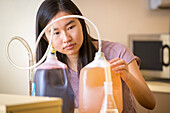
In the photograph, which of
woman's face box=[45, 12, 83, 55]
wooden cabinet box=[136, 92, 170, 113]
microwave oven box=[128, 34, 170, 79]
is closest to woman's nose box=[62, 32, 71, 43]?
woman's face box=[45, 12, 83, 55]

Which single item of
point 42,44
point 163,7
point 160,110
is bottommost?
point 160,110

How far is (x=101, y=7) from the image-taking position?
2.60 meters

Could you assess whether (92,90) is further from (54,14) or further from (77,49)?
(54,14)

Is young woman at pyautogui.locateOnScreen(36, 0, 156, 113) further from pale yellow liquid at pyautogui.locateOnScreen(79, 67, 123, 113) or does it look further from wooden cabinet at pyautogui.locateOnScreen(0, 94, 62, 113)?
wooden cabinet at pyautogui.locateOnScreen(0, 94, 62, 113)

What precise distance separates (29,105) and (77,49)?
648 millimetres

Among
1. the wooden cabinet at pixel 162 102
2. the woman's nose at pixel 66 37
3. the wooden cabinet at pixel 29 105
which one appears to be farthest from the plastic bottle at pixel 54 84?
the wooden cabinet at pixel 162 102

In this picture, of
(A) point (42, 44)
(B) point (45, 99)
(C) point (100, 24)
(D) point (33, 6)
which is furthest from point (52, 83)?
(C) point (100, 24)

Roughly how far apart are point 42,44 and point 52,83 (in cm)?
62

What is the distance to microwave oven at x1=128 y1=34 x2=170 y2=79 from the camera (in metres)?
2.43

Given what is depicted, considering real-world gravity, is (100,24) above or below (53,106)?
above

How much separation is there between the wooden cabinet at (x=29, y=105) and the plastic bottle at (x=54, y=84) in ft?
0.60

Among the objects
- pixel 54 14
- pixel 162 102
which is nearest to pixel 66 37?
pixel 54 14

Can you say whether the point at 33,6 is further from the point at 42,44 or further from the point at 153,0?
the point at 153,0

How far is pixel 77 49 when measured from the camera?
112 centimetres
